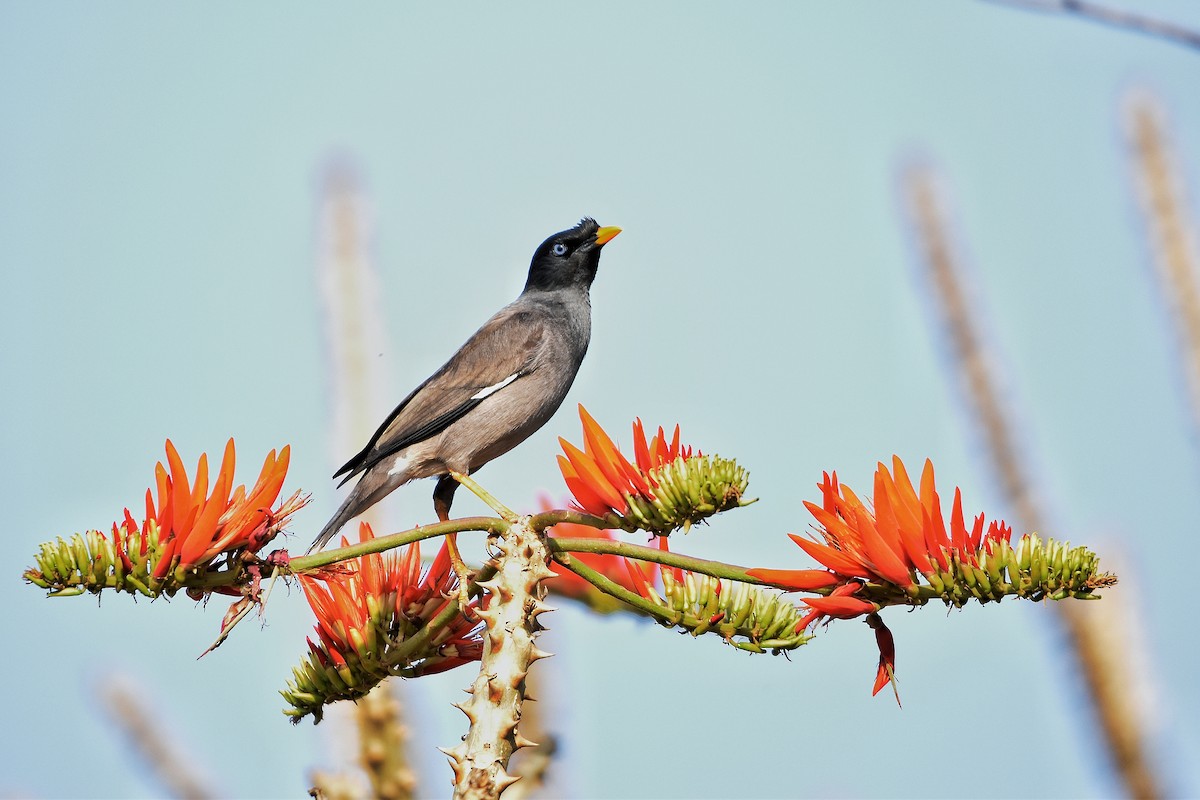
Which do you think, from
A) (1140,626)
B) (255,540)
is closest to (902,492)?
(255,540)

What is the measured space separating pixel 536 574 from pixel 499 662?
0.20m

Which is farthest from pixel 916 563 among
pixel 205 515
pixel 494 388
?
pixel 494 388

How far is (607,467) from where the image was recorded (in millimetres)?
2678

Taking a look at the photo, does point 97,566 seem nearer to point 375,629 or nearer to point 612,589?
point 375,629

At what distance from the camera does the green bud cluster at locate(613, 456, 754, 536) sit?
101 inches

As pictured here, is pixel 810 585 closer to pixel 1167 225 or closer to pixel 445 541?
pixel 445 541

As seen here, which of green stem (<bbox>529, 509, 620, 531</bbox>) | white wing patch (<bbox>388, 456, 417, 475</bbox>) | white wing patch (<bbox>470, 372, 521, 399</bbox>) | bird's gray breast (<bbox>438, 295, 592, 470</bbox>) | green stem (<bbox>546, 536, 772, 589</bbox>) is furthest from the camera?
white wing patch (<bbox>470, 372, 521, 399</bbox>)

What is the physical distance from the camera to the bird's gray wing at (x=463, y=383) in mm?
6039

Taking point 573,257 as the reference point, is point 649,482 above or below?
below

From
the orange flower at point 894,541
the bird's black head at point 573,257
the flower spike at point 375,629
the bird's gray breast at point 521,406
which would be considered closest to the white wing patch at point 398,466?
the bird's gray breast at point 521,406

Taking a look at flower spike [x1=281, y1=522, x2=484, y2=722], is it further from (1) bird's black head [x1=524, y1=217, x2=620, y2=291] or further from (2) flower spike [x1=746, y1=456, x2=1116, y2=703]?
(1) bird's black head [x1=524, y1=217, x2=620, y2=291]

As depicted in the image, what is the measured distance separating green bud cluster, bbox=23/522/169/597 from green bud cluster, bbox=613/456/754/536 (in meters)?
0.94

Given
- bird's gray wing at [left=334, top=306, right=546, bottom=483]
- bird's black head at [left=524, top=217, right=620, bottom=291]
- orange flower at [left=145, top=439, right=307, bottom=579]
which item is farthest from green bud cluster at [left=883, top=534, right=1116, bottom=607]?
bird's black head at [left=524, top=217, right=620, bottom=291]

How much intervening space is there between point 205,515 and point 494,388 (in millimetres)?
3780
